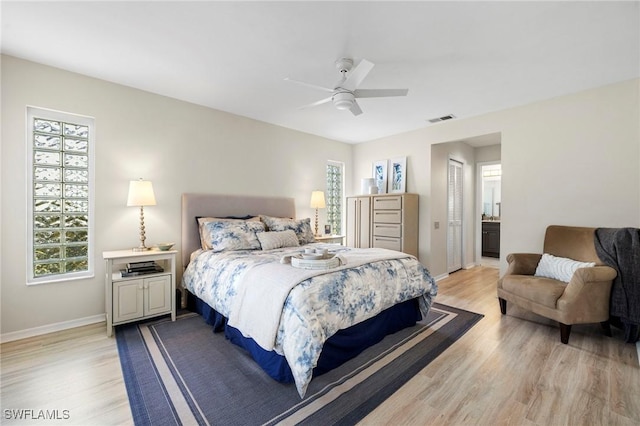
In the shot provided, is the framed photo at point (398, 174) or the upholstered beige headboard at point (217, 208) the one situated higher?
the framed photo at point (398, 174)

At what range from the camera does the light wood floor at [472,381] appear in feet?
5.54

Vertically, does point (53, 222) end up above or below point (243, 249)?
above

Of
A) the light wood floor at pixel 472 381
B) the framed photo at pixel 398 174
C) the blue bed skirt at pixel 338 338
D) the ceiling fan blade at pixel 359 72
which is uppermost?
the ceiling fan blade at pixel 359 72

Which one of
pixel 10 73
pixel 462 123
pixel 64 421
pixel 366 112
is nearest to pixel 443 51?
pixel 366 112

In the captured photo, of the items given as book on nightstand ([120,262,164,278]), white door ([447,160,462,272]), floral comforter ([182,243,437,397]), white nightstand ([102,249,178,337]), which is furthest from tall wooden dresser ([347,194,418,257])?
book on nightstand ([120,262,164,278])

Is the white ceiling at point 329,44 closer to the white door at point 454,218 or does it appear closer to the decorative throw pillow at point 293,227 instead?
the decorative throw pillow at point 293,227

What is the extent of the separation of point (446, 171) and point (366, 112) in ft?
6.96

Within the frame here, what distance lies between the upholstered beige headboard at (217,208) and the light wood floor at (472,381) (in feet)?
4.27


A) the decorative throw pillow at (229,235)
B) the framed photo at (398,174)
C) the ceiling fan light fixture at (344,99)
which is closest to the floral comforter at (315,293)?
the decorative throw pillow at (229,235)

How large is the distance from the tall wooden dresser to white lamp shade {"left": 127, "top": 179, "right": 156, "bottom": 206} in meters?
3.42

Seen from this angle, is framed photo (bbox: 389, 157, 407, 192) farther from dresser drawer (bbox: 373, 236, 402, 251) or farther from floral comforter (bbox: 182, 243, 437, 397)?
floral comforter (bbox: 182, 243, 437, 397)

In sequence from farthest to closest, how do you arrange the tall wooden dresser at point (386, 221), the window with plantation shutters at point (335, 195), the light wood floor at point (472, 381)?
1. the window with plantation shutters at point (335, 195)
2. the tall wooden dresser at point (386, 221)
3. the light wood floor at point (472, 381)

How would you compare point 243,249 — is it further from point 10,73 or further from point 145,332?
point 10,73

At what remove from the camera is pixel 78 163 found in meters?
3.00
